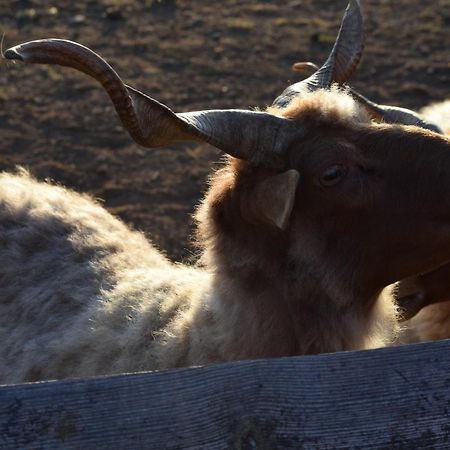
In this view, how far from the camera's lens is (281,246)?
3631mm

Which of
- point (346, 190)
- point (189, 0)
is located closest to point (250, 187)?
point (346, 190)

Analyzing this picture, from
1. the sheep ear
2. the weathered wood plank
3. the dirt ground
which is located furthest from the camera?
the dirt ground

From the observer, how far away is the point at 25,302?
164 inches

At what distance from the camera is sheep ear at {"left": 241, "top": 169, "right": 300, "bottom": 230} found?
135 inches

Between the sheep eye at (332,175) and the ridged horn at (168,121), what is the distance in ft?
0.61

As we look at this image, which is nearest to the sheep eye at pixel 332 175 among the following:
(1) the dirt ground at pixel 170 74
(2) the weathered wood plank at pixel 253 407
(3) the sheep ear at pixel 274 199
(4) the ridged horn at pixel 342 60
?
(3) the sheep ear at pixel 274 199

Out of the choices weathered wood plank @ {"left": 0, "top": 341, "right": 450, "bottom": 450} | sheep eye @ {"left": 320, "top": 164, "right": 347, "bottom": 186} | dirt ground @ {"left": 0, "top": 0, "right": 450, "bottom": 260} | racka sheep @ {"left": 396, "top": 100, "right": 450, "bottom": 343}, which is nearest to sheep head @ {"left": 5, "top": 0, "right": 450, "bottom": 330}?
sheep eye @ {"left": 320, "top": 164, "right": 347, "bottom": 186}

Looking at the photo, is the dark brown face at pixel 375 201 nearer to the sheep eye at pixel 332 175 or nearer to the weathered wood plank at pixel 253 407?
the sheep eye at pixel 332 175

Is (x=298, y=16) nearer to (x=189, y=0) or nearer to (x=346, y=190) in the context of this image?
(x=189, y=0)

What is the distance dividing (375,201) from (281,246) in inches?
15.9

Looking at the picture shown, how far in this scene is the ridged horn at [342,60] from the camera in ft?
13.6

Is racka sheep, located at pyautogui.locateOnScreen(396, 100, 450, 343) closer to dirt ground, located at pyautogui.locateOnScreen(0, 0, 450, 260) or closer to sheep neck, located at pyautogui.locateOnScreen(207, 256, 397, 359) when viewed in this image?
sheep neck, located at pyautogui.locateOnScreen(207, 256, 397, 359)

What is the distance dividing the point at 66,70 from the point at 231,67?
5.58 feet

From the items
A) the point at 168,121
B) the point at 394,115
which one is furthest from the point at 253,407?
the point at 394,115
